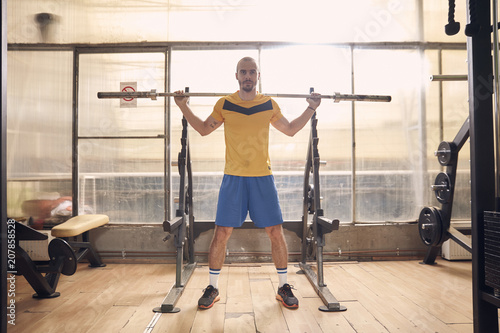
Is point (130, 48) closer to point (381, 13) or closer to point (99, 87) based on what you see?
point (99, 87)

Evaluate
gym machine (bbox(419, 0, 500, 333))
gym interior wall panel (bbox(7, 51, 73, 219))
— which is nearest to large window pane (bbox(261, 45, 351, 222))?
gym interior wall panel (bbox(7, 51, 73, 219))

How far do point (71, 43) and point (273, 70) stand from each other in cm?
217

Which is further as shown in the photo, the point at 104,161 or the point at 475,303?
the point at 104,161

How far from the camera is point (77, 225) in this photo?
120 inches

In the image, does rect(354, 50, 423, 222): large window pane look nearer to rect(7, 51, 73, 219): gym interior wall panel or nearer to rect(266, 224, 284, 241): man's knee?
rect(266, 224, 284, 241): man's knee

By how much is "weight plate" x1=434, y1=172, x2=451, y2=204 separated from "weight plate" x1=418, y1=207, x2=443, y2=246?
124 millimetres

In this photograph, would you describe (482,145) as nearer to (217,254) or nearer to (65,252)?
(217,254)

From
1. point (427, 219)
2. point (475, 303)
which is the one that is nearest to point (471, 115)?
point (475, 303)

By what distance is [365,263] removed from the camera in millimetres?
3703

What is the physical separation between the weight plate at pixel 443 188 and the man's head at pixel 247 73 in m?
1.85

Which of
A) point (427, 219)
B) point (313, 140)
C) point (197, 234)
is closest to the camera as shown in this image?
point (313, 140)

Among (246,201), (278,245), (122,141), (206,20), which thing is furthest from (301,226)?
(206,20)

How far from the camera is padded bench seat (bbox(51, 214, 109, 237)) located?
296 centimetres

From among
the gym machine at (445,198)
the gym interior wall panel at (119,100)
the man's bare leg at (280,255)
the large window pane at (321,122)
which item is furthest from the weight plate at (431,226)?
the gym interior wall panel at (119,100)
